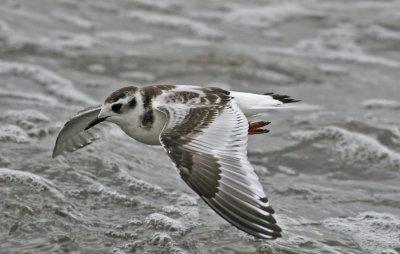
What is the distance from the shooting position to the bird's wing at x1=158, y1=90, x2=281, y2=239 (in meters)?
5.56

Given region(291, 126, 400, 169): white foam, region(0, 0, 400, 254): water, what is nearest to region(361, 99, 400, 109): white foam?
region(0, 0, 400, 254): water

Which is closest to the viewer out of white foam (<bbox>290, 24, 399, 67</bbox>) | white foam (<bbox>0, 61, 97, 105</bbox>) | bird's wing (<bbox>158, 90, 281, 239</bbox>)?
bird's wing (<bbox>158, 90, 281, 239</bbox>)

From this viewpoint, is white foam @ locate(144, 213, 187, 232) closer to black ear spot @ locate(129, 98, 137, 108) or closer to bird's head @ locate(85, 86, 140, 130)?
bird's head @ locate(85, 86, 140, 130)

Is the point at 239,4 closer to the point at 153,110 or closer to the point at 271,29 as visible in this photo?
the point at 271,29

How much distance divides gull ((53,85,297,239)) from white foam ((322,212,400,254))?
3.89 feet

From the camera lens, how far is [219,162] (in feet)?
19.8

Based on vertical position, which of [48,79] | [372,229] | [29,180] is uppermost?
[48,79]

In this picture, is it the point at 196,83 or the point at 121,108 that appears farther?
the point at 196,83

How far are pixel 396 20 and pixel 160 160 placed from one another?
7070 mm

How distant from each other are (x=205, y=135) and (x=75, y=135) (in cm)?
211

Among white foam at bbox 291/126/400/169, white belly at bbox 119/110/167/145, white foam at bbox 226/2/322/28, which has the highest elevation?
white foam at bbox 226/2/322/28

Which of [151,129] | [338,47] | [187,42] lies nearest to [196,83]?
[187,42]

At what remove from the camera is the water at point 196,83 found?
22.3 ft

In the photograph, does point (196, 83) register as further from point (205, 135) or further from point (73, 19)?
point (205, 135)
